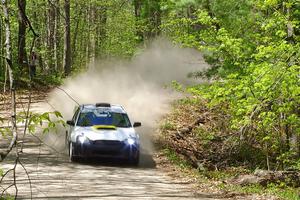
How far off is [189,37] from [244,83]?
11.8ft

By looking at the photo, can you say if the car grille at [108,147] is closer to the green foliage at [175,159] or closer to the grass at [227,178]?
the grass at [227,178]

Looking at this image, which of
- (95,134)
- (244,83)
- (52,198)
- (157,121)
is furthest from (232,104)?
(157,121)

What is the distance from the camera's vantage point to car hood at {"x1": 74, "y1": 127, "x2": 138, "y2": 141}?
573 inches

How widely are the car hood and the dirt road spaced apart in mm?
893

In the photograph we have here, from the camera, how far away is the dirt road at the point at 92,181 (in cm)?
1089

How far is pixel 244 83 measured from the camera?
1338 centimetres

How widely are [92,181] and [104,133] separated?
8.87ft

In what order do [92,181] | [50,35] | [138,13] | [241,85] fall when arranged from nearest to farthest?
1. [92,181]
2. [241,85]
3. [50,35]
4. [138,13]

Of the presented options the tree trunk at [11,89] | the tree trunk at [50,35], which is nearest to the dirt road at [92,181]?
the tree trunk at [11,89]

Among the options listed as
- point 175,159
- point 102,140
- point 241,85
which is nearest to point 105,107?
point 102,140

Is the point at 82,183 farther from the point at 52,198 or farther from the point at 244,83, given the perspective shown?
the point at 244,83

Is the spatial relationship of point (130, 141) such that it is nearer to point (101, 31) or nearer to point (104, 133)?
point (104, 133)

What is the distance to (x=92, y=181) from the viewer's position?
1221 centimetres

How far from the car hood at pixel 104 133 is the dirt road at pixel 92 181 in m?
0.89
